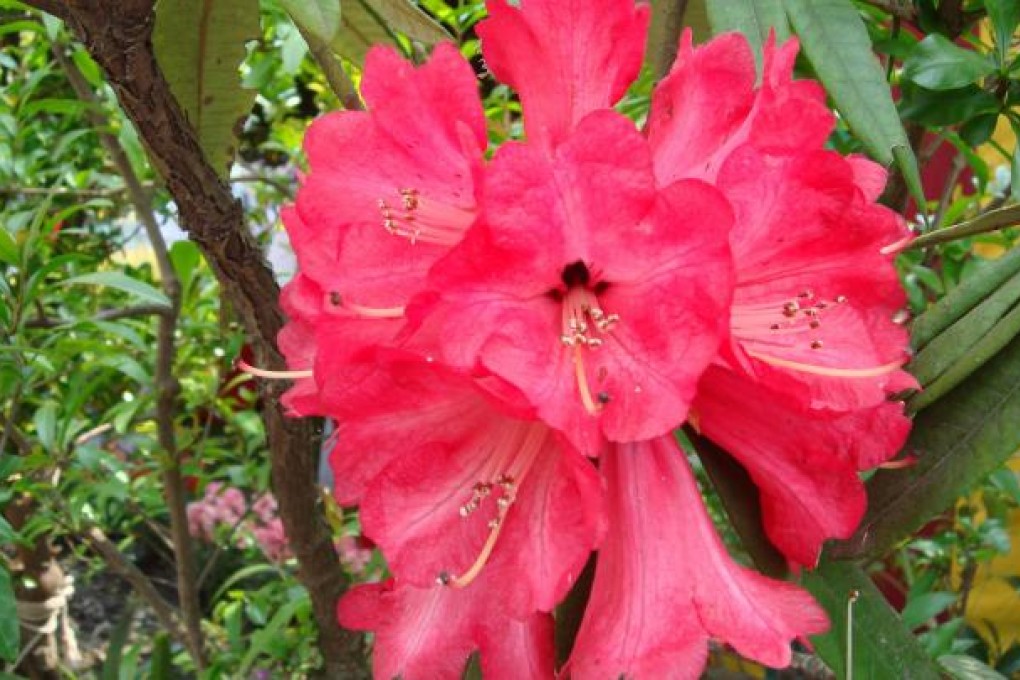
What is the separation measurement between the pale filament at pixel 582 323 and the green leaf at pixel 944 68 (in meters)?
0.31

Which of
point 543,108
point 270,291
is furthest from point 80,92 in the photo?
point 543,108

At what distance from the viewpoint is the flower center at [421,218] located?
497mm

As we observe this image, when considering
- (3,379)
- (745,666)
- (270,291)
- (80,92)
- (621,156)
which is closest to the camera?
(621,156)

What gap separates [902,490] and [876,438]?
0.29 feet

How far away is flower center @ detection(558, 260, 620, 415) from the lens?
17.7 inches

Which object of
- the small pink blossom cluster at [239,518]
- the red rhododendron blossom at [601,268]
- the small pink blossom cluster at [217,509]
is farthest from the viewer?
the small pink blossom cluster at [217,509]

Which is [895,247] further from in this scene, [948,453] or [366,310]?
[366,310]

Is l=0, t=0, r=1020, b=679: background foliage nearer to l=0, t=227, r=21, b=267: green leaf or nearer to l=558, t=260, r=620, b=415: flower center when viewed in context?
l=0, t=227, r=21, b=267: green leaf

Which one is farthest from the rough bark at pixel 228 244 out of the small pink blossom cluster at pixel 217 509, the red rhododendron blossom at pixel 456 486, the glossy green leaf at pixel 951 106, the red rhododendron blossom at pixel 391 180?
the small pink blossom cluster at pixel 217 509

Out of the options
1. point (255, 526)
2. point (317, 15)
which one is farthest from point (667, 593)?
point (255, 526)

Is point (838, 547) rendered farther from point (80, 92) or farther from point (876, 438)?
point (80, 92)

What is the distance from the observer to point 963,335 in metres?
0.54

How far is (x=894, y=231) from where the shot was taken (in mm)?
481

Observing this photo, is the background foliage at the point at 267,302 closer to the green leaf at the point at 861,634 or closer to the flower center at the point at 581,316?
the green leaf at the point at 861,634
